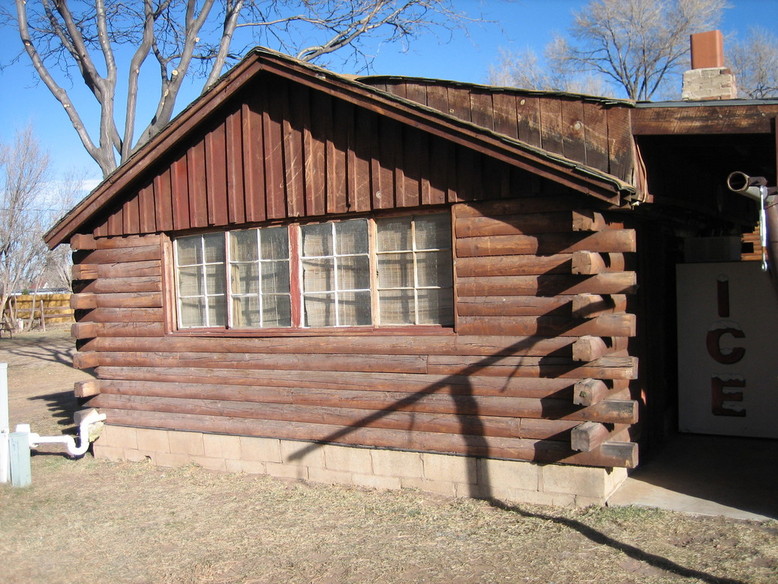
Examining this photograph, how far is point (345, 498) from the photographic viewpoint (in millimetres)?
7660

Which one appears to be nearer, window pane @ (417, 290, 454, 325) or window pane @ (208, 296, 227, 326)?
window pane @ (417, 290, 454, 325)

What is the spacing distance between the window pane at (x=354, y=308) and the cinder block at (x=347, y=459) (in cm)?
132

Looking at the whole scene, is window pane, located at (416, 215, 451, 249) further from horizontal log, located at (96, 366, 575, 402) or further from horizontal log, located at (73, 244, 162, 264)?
horizontal log, located at (73, 244, 162, 264)

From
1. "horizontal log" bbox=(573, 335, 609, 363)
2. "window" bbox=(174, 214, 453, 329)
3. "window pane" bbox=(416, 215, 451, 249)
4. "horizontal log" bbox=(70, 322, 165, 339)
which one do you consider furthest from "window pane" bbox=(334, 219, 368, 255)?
"horizontal log" bbox=(70, 322, 165, 339)

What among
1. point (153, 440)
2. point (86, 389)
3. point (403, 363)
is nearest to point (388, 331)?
point (403, 363)

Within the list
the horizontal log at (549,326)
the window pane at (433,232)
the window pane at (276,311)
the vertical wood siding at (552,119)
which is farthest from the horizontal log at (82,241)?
the horizontal log at (549,326)

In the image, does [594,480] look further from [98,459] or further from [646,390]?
[98,459]

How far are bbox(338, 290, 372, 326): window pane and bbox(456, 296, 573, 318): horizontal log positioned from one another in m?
1.12

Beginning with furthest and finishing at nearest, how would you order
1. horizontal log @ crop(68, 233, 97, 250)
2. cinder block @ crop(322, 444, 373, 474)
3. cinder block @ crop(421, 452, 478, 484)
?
horizontal log @ crop(68, 233, 97, 250)
cinder block @ crop(322, 444, 373, 474)
cinder block @ crop(421, 452, 478, 484)

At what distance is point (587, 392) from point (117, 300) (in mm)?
6187

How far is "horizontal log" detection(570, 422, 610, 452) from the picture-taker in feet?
20.9

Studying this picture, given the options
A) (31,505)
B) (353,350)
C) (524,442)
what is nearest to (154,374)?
(31,505)

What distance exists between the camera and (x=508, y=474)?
7.05 m

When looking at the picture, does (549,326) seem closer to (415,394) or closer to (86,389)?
(415,394)
